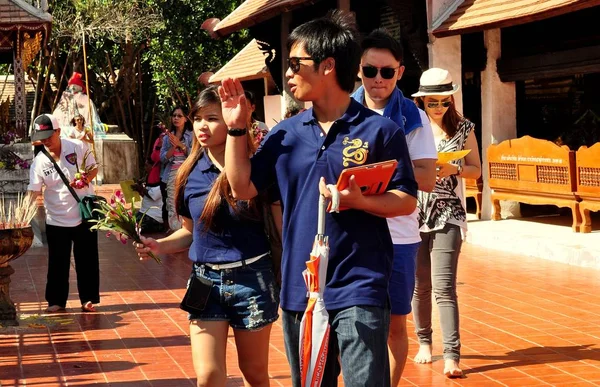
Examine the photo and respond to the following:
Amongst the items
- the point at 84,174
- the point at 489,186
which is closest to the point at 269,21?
the point at 489,186

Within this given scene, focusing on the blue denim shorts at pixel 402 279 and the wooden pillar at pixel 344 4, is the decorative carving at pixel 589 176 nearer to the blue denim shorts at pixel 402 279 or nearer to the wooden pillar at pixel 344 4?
the wooden pillar at pixel 344 4

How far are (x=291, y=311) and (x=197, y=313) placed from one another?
906 millimetres

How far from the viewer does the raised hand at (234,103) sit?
4.17 metres

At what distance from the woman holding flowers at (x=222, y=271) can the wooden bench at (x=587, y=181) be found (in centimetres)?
818

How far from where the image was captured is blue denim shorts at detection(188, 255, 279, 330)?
16.2ft

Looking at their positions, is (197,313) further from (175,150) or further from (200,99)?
(175,150)

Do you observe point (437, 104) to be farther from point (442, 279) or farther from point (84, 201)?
point (84, 201)

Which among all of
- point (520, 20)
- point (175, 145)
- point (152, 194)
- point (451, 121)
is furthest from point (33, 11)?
point (451, 121)

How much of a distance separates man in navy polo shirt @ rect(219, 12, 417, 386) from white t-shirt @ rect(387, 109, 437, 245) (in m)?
1.28

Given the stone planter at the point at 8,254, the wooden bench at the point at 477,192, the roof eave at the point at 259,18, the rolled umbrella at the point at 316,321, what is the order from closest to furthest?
1. the rolled umbrella at the point at 316,321
2. the stone planter at the point at 8,254
3. the wooden bench at the point at 477,192
4. the roof eave at the point at 259,18

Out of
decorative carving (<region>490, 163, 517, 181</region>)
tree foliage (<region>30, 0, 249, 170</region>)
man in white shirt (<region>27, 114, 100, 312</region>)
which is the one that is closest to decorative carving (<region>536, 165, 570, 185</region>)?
decorative carving (<region>490, 163, 517, 181</region>)

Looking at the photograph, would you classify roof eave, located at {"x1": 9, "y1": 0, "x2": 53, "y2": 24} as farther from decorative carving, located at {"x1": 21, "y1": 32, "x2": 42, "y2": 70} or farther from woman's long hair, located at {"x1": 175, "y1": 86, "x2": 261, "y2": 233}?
woman's long hair, located at {"x1": 175, "y1": 86, "x2": 261, "y2": 233}

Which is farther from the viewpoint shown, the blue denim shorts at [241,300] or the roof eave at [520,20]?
the roof eave at [520,20]

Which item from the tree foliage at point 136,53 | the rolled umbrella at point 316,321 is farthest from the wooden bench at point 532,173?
the tree foliage at point 136,53
